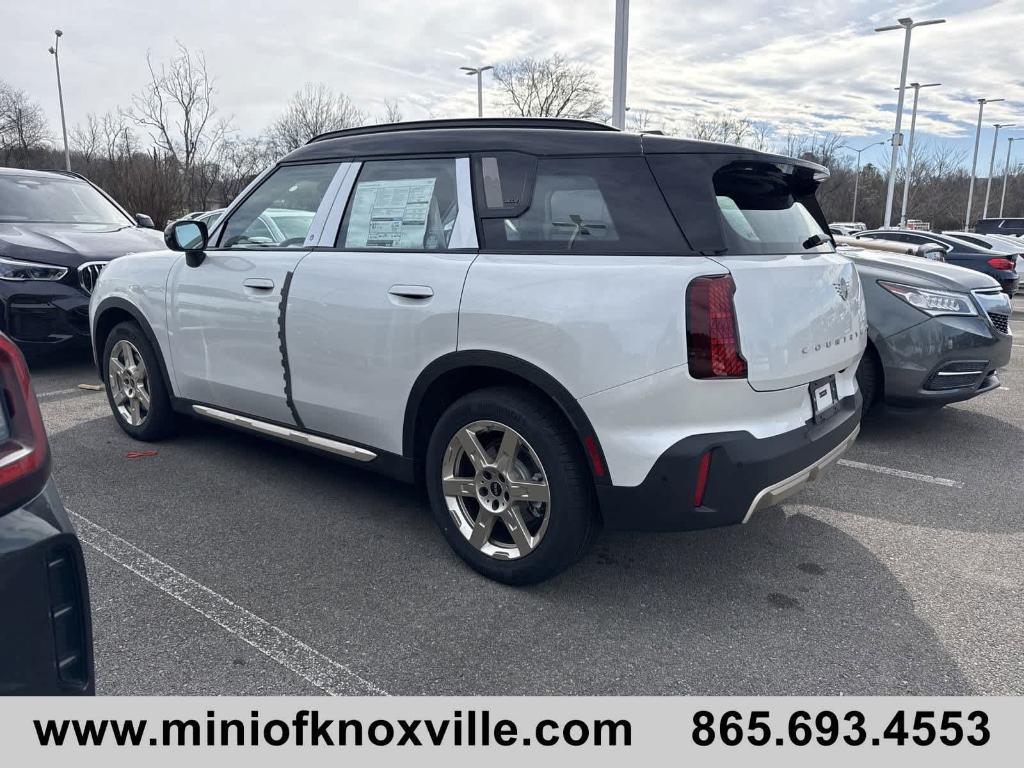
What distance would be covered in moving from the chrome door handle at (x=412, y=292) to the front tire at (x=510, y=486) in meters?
0.46

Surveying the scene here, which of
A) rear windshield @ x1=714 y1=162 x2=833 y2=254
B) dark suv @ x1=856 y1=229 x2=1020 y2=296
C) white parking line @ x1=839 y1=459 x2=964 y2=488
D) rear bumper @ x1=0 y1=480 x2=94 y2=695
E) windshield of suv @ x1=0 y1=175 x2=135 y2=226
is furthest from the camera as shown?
dark suv @ x1=856 y1=229 x2=1020 y2=296

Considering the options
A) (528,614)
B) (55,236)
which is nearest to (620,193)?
(528,614)

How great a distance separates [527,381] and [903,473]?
294 centimetres

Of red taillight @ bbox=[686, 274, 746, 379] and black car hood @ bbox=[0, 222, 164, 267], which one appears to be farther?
black car hood @ bbox=[0, 222, 164, 267]

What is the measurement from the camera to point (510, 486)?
3.12 m

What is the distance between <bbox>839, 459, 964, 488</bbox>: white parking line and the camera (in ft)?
15.2

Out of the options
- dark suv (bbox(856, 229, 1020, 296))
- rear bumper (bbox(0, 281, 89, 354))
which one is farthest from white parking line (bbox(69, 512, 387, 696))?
dark suv (bbox(856, 229, 1020, 296))

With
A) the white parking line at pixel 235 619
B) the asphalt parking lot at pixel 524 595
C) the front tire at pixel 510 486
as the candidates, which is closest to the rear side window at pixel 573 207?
the front tire at pixel 510 486

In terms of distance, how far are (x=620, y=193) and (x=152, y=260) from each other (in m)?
3.11

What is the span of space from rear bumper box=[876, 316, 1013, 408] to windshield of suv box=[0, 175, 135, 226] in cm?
753

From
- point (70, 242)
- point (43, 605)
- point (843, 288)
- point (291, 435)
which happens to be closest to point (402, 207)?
point (291, 435)

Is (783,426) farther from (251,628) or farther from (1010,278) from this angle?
(1010,278)

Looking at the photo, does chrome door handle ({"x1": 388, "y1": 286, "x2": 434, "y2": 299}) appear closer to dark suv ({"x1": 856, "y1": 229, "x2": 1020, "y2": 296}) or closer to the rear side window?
the rear side window

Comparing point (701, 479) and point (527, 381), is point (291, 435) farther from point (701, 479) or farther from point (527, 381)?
point (701, 479)
